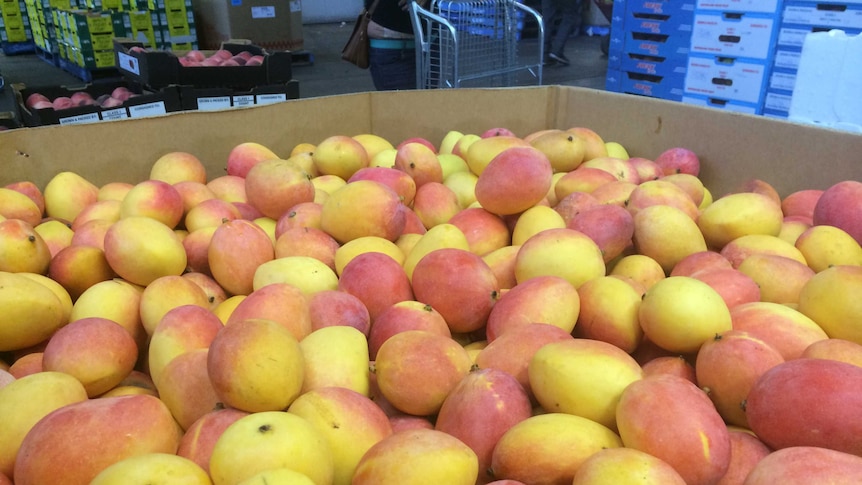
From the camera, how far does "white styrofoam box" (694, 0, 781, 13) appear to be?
11.8 ft

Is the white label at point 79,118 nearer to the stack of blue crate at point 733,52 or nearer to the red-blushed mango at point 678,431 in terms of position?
the red-blushed mango at point 678,431

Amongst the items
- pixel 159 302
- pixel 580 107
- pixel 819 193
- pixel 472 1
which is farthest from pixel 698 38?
pixel 159 302

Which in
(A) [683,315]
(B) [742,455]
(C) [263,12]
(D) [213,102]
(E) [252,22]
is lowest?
(B) [742,455]

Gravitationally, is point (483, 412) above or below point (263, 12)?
below

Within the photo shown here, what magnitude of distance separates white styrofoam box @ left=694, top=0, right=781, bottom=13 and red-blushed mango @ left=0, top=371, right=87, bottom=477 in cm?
407

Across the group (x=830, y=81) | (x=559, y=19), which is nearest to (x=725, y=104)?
(x=830, y=81)

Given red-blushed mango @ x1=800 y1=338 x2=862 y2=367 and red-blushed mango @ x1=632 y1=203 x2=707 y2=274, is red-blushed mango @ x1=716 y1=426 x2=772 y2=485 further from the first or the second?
red-blushed mango @ x1=632 y1=203 x2=707 y2=274

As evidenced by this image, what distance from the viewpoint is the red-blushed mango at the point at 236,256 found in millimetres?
1250

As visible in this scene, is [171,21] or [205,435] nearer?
[205,435]

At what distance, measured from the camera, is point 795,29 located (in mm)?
3533

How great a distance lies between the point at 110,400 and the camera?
0.80 meters

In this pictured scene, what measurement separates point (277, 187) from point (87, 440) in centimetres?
84

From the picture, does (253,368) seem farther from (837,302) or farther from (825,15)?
(825,15)

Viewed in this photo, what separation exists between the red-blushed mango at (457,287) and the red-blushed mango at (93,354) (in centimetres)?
52
